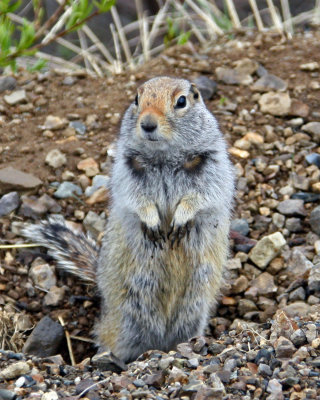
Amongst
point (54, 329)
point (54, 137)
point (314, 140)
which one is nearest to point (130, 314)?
point (54, 329)

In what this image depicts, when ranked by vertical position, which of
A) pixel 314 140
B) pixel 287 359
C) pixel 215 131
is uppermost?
pixel 215 131

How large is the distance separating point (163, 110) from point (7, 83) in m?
2.98

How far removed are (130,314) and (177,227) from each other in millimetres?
792

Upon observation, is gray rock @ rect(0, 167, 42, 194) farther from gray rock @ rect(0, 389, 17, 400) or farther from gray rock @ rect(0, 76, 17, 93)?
gray rock @ rect(0, 389, 17, 400)

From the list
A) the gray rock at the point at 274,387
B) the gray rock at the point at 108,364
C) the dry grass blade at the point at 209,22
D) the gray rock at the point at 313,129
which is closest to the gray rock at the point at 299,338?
the gray rock at the point at 274,387

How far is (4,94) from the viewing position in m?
7.11

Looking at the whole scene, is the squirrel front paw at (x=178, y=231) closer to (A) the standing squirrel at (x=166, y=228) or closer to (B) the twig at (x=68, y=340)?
(A) the standing squirrel at (x=166, y=228)

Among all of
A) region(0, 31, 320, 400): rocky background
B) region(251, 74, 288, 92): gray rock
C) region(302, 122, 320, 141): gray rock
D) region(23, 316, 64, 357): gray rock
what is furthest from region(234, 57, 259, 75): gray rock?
region(23, 316, 64, 357): gray rock

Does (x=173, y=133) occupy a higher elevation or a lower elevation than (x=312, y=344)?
higher

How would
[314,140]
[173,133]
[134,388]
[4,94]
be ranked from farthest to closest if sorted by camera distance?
[4,94]
[314,140]
[173,133]
[134,388]

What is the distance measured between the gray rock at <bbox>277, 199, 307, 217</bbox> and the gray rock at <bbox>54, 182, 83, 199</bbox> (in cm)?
173

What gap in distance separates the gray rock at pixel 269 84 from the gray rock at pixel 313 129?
0.48 meters

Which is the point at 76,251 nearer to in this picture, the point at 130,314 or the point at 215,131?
the point at 130,314

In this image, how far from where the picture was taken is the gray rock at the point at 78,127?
265 inches
